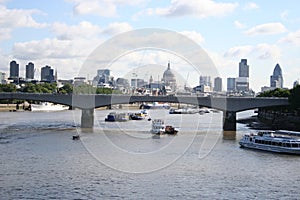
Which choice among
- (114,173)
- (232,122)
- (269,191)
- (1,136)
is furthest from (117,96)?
(269,191)

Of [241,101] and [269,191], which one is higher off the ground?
[241,101]

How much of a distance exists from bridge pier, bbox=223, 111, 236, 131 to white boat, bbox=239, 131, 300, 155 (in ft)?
42.6

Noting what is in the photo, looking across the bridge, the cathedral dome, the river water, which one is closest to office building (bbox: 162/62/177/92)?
the cathedral dome

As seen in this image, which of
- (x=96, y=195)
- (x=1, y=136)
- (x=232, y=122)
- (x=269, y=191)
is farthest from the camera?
(x=232, y=122)

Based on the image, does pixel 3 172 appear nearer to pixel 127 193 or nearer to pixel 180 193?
pixel 127 193

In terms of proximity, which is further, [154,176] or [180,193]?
[154,176]

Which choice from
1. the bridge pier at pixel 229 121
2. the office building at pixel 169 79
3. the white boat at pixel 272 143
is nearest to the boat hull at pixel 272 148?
the white boat at pixel 272 143

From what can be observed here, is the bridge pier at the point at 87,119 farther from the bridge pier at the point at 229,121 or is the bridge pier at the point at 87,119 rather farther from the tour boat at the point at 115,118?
the bridge pier at the point at 229,121

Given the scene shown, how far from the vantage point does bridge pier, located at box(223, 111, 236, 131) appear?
5215 centimetres

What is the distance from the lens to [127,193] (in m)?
21.6

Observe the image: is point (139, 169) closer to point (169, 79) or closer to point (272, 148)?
point (272, 148)

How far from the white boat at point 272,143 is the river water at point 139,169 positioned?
3.48ft

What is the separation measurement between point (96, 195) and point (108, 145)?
15560 mm

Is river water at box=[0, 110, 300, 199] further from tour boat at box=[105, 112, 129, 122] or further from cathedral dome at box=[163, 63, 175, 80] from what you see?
cathedral dome at box=[163, 63, 175, 80]
